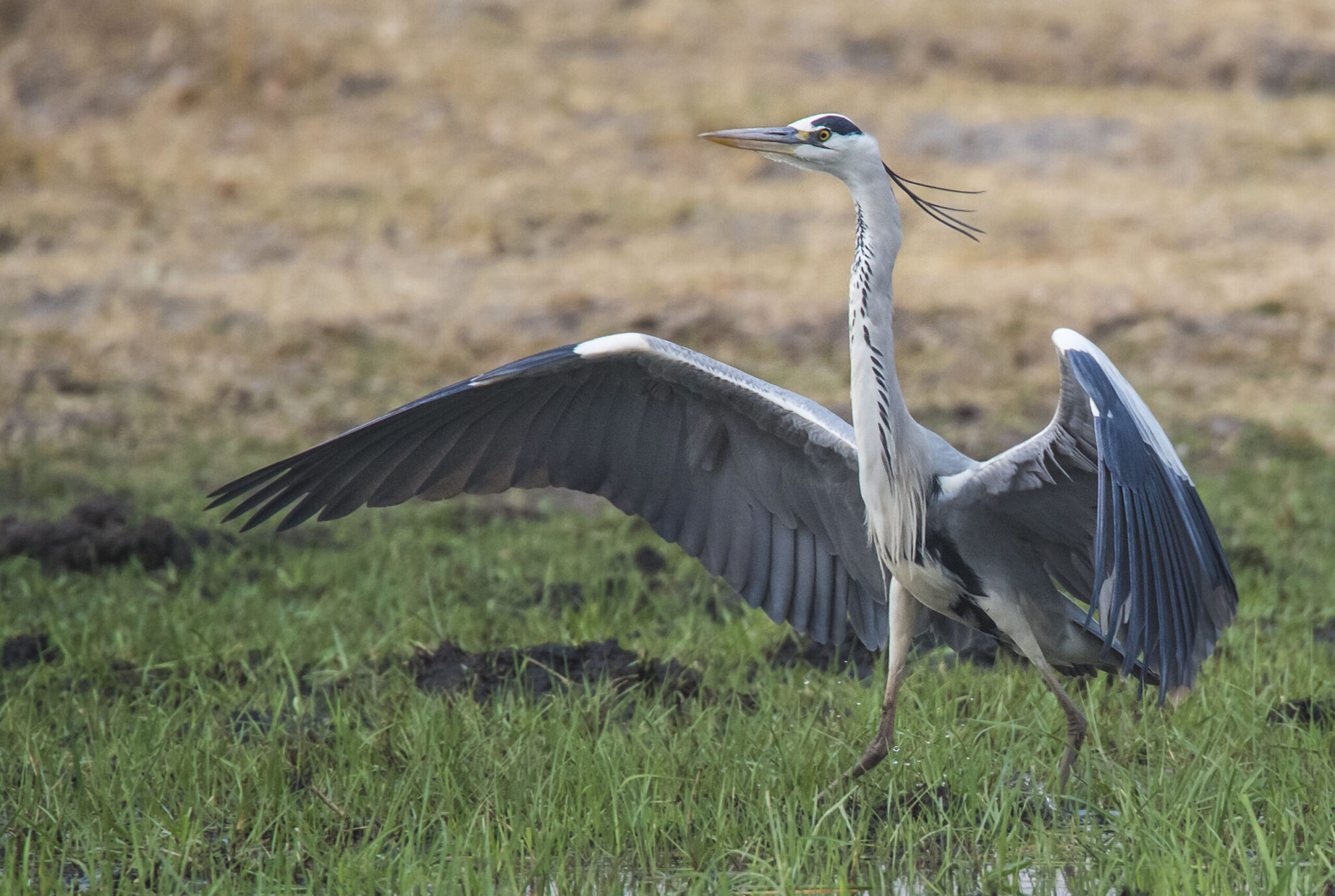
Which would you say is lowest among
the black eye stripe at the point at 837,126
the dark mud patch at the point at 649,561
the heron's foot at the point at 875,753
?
the dark mud patch at the point at 649,561

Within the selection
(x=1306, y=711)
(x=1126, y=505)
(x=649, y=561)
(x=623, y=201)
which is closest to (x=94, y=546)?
(x=649, y=561)

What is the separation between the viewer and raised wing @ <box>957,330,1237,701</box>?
10.3 ft

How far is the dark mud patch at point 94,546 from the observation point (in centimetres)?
592

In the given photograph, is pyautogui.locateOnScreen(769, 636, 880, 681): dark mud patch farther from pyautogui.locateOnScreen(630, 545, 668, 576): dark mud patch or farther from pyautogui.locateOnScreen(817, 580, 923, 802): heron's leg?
pyautogui.locateOnScreen(630, 545, 668, 576): dark mud patch

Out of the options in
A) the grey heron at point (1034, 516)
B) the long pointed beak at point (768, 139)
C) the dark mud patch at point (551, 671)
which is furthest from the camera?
the dark mud patch at point (551, 671)

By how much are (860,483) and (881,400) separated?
0.26 m

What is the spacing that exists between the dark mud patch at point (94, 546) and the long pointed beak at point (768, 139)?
3.35 metres

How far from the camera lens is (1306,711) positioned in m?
4.07

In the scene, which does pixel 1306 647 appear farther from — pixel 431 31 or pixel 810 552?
pixel 431 31

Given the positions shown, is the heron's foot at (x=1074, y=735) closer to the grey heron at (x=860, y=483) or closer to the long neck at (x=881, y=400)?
the grey heron at (x=860, y=483)

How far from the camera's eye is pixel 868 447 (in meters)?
3.58

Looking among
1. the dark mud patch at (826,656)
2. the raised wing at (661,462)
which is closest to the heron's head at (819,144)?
the raised wing at (661,462)

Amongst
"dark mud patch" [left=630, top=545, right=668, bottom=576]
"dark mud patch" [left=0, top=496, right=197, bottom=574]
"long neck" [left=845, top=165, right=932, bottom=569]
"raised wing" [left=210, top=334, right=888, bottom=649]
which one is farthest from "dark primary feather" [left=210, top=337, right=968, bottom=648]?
"dark mud patch" [left=0, top=496, right=197, bottom=574]

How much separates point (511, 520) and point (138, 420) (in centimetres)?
330
